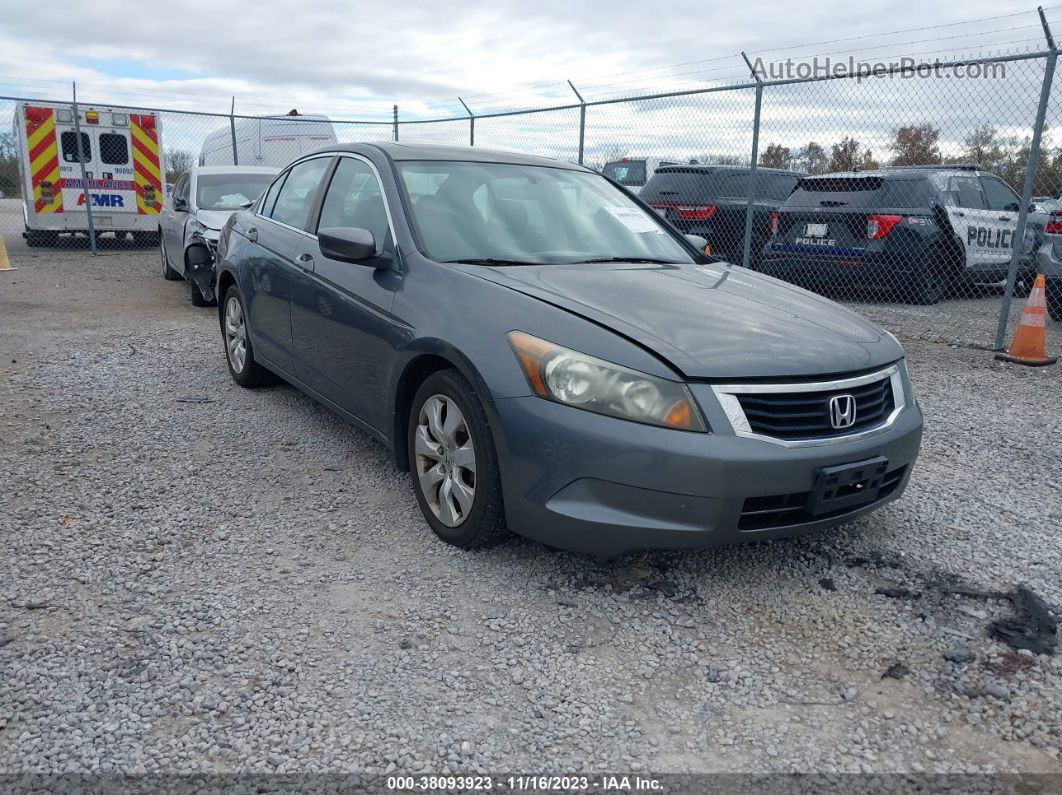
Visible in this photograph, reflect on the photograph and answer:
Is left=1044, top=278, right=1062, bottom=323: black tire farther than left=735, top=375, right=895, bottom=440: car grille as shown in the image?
Yes

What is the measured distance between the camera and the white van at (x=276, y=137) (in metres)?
15.6

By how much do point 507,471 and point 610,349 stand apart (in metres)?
0.55

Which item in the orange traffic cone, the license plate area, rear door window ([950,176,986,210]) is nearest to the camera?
the license plate area

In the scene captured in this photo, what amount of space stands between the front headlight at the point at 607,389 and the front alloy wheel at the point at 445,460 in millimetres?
422

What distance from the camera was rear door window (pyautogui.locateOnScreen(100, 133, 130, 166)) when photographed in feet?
47.5

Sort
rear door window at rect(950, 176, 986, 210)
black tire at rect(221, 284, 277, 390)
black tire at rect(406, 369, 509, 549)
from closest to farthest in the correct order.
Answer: black tire at rect(406, 369, 509, 549), black tire at rect(221, 284, 277, 390), rear door window at rect(950, 176, 986, 210)

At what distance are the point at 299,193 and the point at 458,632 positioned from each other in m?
3.06

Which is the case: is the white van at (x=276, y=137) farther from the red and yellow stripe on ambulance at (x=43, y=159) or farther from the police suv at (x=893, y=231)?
the police suv at (x=893, y=231)

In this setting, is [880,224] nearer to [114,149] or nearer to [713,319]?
[713,319]

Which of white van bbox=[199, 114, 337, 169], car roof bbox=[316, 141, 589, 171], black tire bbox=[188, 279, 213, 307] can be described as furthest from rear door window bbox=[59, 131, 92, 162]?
car roof bbox=[316, 141, 589, 171]

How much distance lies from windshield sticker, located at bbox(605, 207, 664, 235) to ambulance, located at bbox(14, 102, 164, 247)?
12431 mm

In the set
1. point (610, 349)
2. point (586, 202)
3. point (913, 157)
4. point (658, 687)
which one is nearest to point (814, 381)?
point (610, 349)

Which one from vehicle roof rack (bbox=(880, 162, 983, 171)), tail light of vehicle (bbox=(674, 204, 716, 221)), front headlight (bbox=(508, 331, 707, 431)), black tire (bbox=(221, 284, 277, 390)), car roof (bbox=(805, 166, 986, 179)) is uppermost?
vehicle roof rack (bbox=(880, 162, 983, 171))

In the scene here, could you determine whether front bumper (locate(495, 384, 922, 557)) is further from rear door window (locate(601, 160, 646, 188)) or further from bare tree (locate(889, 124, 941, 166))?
rear door window (locate(601, 160, 646, 188))
